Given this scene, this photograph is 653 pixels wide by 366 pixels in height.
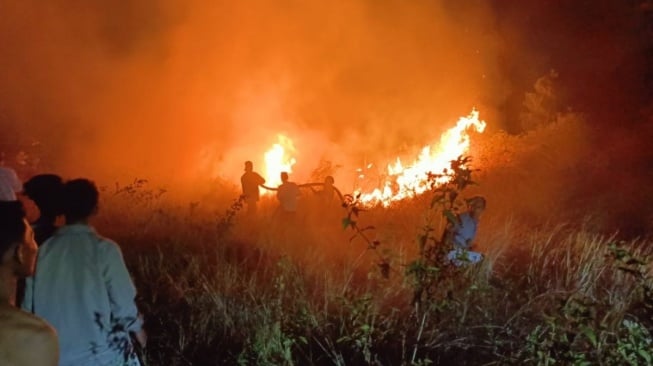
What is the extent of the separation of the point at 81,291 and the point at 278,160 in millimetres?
13939

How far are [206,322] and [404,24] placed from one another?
664 inches

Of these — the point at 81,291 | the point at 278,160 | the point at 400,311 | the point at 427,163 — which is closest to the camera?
the point at 81,291

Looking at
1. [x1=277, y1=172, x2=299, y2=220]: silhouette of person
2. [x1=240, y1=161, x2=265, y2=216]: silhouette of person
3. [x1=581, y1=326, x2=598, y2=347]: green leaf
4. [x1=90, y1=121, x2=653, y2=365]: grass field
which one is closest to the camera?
[x1=581, y1=326, x2=598, y2=347]: green leaf

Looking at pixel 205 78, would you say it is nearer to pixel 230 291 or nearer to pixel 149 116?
pixel 149 116

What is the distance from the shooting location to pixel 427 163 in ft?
51.1

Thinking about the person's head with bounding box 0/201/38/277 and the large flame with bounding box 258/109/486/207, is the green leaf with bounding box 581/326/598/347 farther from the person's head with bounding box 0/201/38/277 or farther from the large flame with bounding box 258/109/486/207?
the large flame with bounding box 258/109/486/207

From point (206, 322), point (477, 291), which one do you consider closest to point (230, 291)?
point (206, 322)

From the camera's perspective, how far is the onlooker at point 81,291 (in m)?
2.77

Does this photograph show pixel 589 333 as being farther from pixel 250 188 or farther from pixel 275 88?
pixel 275 88

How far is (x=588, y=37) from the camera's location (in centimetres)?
1586

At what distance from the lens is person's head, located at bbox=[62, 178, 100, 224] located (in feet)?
9.33

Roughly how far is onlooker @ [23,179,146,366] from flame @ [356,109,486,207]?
965 cm

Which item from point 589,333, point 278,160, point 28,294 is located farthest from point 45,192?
point 278,160

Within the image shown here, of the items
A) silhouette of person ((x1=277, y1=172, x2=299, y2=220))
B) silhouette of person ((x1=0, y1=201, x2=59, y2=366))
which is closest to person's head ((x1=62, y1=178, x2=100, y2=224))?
silhouette of person ((x1=0, y1=201, x2=59, y2=366))
